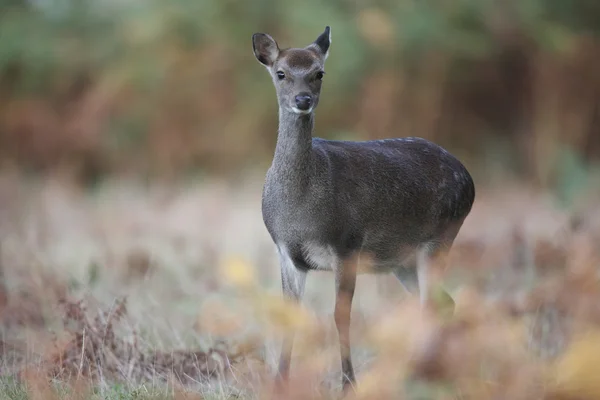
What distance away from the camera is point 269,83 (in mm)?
Result: 16516

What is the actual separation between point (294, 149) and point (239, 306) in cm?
103

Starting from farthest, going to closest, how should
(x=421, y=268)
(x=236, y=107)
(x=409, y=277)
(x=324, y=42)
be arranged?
(x=236, y=107) → (x=409, y=277) → (x=421, y=268) → (x=324, y=42)

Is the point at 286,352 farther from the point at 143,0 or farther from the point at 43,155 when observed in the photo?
the point at 143,0

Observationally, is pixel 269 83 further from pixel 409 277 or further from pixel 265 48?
pixel 265 48

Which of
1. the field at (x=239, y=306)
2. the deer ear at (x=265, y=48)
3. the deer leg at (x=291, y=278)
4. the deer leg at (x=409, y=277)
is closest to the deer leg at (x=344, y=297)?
the field at (x=239, y=306)

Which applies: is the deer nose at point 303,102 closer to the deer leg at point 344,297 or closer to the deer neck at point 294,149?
the deer neck at point 294,149

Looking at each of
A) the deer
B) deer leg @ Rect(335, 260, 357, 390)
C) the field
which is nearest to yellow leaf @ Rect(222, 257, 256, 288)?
the field

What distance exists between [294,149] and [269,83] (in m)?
10.9

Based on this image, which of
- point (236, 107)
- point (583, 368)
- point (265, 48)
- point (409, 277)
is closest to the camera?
point (583, 368)

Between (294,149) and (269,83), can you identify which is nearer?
(294,149)

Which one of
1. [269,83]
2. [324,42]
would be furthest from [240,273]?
[269,83]

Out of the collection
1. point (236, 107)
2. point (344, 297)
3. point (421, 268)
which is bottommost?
point (236, 107)

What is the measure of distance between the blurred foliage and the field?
1.17m

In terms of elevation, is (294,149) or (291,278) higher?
(294,149)
